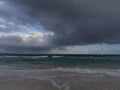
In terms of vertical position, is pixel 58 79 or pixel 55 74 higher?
pixel 55 74

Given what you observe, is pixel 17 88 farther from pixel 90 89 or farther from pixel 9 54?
pixel 9 54

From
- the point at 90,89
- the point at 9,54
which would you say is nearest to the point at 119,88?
the point at 90,89

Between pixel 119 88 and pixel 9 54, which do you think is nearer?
pixel 119 88

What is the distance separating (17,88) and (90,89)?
4.51 m

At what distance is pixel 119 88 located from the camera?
43.2 feet

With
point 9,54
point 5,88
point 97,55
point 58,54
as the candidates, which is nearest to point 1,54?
point 9,54

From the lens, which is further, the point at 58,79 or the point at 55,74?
the point at 55,74

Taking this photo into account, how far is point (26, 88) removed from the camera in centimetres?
1317

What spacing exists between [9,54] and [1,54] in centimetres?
563

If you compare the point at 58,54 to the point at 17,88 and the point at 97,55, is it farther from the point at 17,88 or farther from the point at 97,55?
the point at 17,88

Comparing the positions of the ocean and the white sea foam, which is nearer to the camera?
the ocean

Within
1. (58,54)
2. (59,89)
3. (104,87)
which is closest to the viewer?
(59,89)

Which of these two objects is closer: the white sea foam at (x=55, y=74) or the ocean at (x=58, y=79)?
the ocean at (x=58, y=79)

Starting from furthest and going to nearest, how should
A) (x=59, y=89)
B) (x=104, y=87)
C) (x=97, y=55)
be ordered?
(x=97, y=55) → (x=104, y=87) → (x=59, y=89)
